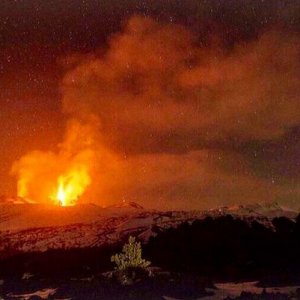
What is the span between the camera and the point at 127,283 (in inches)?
1997

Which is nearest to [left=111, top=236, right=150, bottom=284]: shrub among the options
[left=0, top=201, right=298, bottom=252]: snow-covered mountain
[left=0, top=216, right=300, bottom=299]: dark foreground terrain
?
[left=0, top=216, right=300, bottom=299]: dark foreground terrain

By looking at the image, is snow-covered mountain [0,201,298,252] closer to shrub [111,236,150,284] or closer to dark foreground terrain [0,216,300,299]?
dark foreground terrain [0,216,300,299]

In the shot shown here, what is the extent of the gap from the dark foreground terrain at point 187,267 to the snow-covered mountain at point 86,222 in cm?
569

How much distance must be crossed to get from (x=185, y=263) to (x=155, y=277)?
9438mm

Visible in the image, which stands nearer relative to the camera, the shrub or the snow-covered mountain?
the shrub

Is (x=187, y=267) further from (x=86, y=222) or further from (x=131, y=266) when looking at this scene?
(x=86, y=222)

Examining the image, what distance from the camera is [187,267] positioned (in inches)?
2359

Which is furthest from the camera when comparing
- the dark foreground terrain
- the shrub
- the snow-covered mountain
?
the snow-covered mountain

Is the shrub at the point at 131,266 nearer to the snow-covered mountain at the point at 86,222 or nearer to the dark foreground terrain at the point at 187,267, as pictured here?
the dark foreground terrain at the point at 187,267

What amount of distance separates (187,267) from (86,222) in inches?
1768

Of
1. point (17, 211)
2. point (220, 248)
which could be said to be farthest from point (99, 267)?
point (17, 211)

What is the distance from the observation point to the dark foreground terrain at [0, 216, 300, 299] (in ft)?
157

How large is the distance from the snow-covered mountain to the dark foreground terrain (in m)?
5.69

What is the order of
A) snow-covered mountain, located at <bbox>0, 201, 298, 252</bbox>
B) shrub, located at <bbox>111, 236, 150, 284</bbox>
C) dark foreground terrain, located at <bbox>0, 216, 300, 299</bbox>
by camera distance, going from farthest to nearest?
snow-covered mountain, located at <bbox>0, 201, 298, 252</bbox> → shrub, located at <bbox>111, 236, 150, 284</bbox> → dark foreground terrain, located at <bbox>0, 216, 300, 299</bbox>
